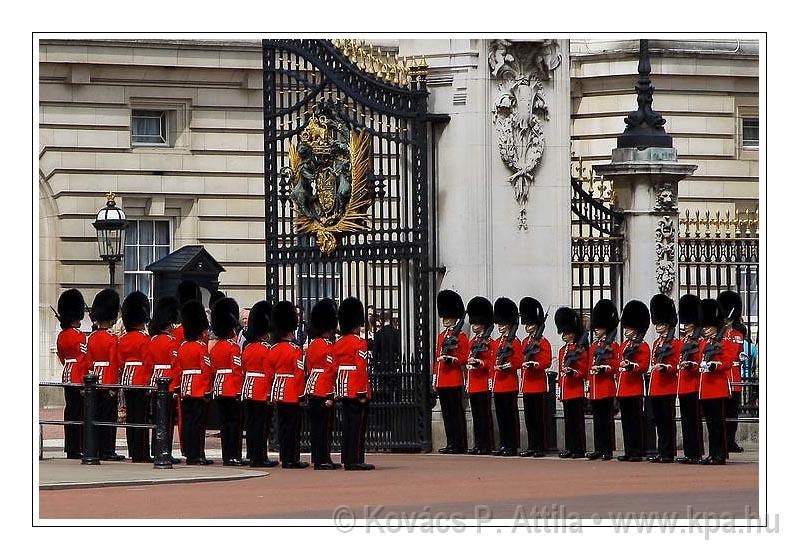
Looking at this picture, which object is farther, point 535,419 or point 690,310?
point 535,419

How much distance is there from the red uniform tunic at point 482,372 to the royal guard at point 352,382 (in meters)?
1.63

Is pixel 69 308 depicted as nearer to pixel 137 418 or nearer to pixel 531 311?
pixel 137 418

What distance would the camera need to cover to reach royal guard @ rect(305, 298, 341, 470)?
52.4 ft

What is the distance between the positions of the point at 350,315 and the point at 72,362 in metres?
2.56

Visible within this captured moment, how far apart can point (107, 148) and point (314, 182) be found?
11168 mm

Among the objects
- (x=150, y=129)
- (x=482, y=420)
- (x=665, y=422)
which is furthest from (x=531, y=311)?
(x=150, y=129)

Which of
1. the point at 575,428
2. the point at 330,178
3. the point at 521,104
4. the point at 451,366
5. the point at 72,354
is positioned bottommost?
the point at 575,428

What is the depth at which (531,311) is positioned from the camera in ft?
57.2

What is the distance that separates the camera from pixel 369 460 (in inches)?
673

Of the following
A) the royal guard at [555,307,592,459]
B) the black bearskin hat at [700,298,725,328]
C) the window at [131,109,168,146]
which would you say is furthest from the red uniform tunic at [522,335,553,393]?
the window at [131,109,168,146]

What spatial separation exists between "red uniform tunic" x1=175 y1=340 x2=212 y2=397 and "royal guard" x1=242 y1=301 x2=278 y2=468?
0.29 meters

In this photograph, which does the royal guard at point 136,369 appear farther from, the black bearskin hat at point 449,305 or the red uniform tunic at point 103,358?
the black bearskin hat at point 449,305

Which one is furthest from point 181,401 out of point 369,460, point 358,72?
point 358,72

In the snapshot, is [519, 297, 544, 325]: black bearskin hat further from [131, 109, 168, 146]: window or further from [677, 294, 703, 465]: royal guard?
[131, 109, 168, 146]: window
